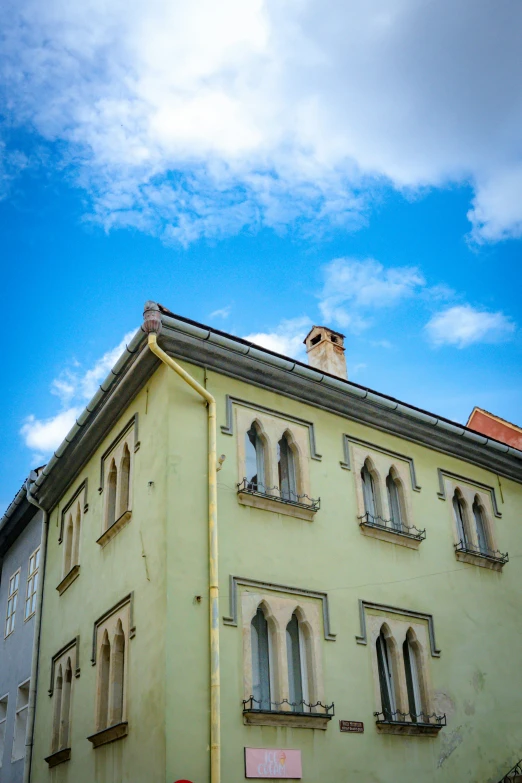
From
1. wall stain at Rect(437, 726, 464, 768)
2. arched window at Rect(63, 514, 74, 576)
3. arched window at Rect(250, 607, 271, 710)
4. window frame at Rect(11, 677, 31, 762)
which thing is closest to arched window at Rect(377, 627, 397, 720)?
wall stain at Rect(437, 726, 464, 768)

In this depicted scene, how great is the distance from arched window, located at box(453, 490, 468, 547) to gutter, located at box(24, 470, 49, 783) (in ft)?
28.1

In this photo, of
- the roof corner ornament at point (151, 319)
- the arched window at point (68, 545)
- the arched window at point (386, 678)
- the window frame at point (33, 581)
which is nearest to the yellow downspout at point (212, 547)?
the roof corner ornament at point (151, 319)

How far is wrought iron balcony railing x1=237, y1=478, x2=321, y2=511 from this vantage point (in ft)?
42.2

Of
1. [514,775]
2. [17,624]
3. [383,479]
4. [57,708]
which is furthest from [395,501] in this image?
[17,624]

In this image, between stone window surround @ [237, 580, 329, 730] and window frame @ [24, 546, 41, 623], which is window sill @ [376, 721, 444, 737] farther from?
window frame @ [24, 546, 41, 623]

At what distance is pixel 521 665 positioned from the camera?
15.5 metres

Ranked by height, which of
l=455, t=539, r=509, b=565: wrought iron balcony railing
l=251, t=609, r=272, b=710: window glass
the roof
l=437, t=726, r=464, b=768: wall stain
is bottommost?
l=437, t=726, r=464, b=768: wall stain

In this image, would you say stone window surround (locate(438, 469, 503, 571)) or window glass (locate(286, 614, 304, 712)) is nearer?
window glass (locate(286, 614, 304, 712))

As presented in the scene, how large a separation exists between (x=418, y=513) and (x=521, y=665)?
3.45 metres

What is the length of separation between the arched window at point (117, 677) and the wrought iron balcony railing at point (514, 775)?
21.5ft

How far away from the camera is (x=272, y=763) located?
1123 centimetres

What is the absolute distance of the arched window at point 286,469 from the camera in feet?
45.0

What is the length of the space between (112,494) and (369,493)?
15.1 feet

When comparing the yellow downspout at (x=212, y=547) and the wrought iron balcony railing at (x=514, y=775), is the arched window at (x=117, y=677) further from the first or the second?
the wrought iron balcony railing at (x=514, y=775)
